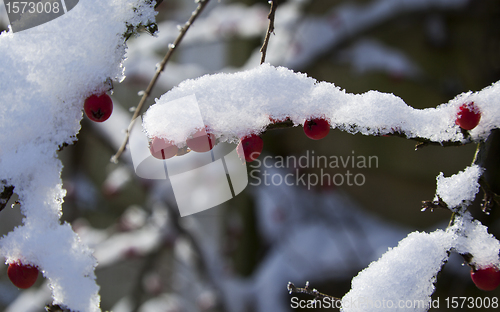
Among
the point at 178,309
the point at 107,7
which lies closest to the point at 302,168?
the point at 178,309

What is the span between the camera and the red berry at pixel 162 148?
0.66 metres

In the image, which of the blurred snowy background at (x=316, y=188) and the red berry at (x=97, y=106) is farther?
the blurred snowy background at (x=316, y=188)

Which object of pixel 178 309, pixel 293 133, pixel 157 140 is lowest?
pixel 178 309

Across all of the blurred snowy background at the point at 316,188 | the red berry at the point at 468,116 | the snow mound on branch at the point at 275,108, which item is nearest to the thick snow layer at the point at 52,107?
the snow mound on branch at the point at 275,108

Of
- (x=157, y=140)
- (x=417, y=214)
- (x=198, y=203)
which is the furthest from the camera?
(x=198, y=203)

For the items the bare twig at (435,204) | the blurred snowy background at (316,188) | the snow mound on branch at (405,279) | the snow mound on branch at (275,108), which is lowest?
the blurred snowy background at (316,188)

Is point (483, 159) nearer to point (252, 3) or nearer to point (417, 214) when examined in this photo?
point (417, 214)

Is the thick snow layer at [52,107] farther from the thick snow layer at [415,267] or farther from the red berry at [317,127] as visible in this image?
the thick snow layer at [415,267]

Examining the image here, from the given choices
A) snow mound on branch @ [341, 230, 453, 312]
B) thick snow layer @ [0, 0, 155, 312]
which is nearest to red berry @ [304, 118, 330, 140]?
snow mound on branch @ [341, 230, 453, 312]

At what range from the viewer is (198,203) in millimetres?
3797

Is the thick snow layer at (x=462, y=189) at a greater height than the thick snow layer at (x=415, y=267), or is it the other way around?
the thick snow layer at (x=462, y=189)

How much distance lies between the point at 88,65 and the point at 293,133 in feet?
11.5

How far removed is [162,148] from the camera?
67 cm

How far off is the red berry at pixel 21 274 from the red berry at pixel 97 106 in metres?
0.39
